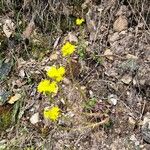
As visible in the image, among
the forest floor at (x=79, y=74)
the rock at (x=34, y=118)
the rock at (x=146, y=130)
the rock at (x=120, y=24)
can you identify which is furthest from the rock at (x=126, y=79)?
the rock at (x=34, y=118)

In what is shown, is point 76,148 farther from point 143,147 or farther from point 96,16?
point 96,16

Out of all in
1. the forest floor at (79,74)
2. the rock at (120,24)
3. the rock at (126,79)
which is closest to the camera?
the forest floor at (79,74)

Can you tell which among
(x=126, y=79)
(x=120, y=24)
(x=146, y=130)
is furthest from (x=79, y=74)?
(x=146, y=130)

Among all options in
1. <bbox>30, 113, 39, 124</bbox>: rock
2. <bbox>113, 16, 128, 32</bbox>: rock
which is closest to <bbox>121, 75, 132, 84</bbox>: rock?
<bbox>113, 16, 128, 32</bbox>: rock

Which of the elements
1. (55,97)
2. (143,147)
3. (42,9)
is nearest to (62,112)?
(55,97)

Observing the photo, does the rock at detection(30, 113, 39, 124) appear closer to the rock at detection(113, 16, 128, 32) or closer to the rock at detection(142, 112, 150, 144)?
the rock at detection(142, 112, 150, 144)

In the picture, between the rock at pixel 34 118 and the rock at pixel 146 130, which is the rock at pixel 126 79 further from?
the rock at pixel 34 118

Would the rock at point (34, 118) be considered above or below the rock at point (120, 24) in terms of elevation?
below

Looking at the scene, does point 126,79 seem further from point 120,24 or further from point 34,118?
point 34,118

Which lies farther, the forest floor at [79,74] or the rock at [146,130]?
the forest floor at [79,74]
